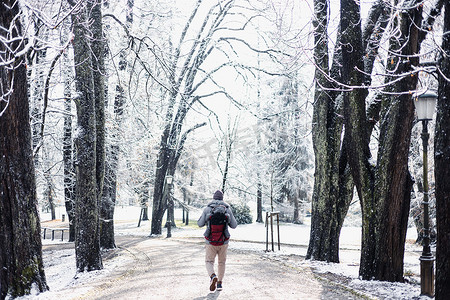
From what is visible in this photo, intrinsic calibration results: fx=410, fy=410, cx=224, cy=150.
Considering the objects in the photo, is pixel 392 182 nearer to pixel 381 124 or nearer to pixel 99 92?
pixel 381 124

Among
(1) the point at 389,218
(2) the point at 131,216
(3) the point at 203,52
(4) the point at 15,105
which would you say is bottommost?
(2) the point at 131,216

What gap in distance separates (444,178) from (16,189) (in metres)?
6.65

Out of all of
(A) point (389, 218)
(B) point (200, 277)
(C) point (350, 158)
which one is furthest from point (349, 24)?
(B) point (200, 277)

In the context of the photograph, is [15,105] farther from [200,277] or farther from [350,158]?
[350,158]

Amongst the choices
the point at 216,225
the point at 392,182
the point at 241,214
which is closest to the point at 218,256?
the point at 216,225

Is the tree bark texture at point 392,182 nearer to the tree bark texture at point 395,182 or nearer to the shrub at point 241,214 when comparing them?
the tree bark texture at point 395,182

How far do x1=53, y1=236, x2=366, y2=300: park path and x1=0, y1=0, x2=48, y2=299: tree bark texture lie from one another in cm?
95

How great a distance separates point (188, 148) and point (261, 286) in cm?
3024

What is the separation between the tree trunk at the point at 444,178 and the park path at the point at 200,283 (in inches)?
79.9

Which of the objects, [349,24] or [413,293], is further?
[349,24]

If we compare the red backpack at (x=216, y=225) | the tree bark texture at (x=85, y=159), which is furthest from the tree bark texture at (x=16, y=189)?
the tree bark texture at (x=85, y=159)

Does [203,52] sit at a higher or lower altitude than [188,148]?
higher

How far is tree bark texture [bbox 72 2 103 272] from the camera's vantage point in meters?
10.6

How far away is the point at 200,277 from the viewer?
Answer: 29.5ft
